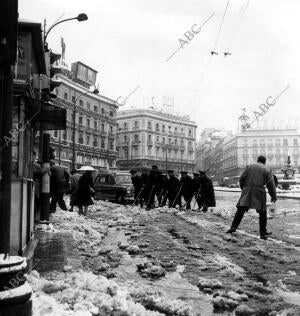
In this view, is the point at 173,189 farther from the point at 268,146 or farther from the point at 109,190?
the point at 268,146

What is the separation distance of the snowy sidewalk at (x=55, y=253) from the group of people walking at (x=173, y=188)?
10.3 metres

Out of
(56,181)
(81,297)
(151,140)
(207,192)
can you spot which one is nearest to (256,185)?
(56,181)

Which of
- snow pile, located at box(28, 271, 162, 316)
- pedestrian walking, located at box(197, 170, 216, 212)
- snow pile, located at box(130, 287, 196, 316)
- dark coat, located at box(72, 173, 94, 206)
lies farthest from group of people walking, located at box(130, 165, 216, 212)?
snow pile, located at box(130, 287, 196, 316)

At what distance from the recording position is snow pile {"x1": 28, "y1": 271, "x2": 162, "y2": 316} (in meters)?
3.65

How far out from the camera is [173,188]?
65.1 feet

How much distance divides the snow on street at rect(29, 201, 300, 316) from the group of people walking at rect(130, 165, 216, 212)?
9168 mm

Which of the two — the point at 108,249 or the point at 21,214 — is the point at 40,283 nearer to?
the point at 21,214

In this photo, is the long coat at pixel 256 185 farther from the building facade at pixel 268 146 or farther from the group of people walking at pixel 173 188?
the building facade at pixel 268 146

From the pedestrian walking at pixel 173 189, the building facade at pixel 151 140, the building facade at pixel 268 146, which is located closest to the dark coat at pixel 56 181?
the pedestrian walking at pixel 173 189

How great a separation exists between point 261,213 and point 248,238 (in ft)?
1.96

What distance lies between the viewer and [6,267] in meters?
2.99

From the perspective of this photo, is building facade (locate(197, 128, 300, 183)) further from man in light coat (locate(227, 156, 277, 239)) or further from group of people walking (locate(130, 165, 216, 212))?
man in light coat (locate(227, 156, 277, 239))

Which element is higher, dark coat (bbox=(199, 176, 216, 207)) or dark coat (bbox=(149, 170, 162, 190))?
dark coat (bbox=(149, 170, 162, 190))

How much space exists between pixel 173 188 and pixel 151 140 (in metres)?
77.0
